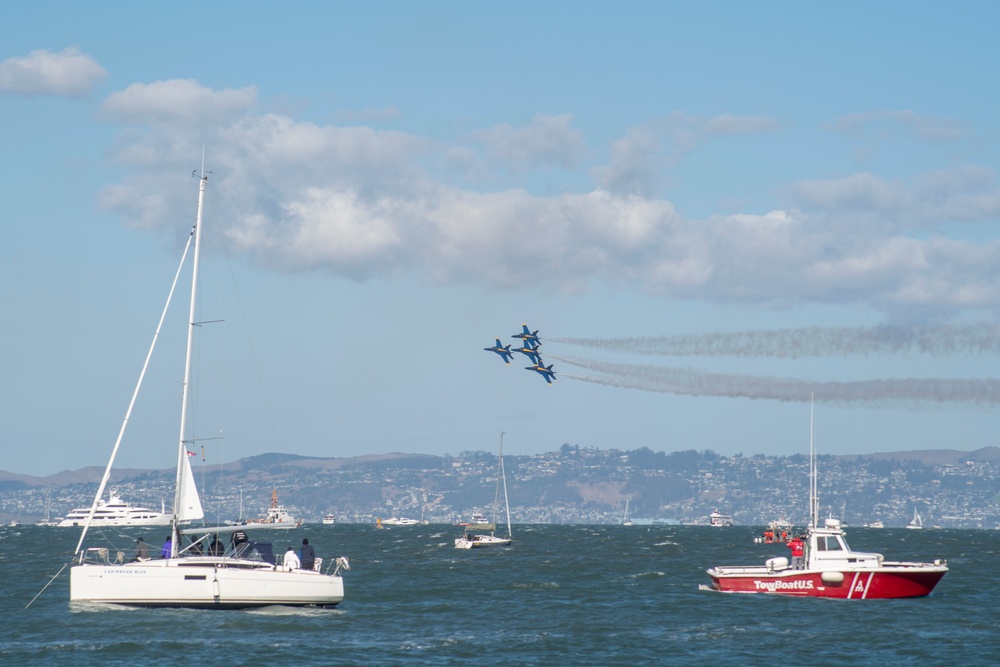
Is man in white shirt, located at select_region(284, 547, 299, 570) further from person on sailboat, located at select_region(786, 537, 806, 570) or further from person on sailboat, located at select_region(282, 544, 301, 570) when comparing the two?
person on sailboat, located at select_region(786, 537, 806, 570)

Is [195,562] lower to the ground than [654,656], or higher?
higher

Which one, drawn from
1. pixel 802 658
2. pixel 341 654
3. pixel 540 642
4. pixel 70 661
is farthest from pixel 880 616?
pixel 70 661

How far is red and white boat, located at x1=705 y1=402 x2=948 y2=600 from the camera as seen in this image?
5619 centimetres

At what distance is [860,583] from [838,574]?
110 centimetres

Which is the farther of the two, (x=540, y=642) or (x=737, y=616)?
(x=737, y=616)

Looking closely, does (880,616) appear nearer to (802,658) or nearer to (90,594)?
(802,658)

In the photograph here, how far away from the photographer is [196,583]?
47031 mm

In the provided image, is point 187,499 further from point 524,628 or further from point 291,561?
point 524,628

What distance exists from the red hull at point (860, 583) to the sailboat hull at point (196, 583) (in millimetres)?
22863

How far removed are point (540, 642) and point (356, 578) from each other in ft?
101

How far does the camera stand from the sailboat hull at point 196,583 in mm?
47094

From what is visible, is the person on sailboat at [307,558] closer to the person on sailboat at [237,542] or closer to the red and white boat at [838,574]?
the person on sailboat at [237,542]

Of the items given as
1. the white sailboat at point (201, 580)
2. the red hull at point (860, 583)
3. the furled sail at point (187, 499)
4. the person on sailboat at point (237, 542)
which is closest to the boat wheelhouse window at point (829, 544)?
the red hull at point (860, 583)

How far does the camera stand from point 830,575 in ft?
185
